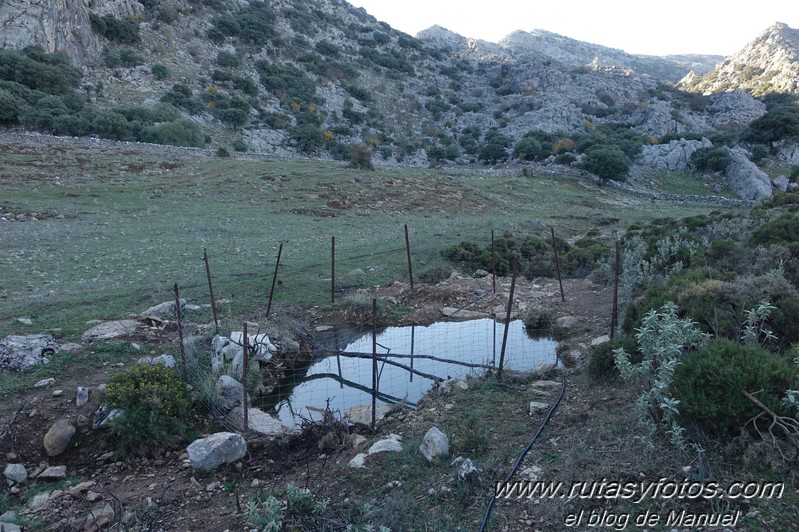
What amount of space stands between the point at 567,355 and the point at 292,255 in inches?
411

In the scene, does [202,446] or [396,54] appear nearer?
[202,446]

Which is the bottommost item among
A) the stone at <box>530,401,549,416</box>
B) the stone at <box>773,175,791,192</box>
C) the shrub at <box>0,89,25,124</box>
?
the stone at <box>530,401,549,416</box>

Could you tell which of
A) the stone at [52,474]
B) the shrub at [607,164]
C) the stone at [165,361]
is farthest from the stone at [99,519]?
the shrub at [607,164]

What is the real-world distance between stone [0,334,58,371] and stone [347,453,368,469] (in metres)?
5.67

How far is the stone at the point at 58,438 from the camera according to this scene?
6334 millimetres

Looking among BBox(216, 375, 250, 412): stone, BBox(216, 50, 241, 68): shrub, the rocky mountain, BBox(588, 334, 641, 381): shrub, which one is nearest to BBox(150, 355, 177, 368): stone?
BBox(216, 375, 250, 412): stone

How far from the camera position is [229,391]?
777cm

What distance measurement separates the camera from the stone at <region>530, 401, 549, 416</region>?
664cm

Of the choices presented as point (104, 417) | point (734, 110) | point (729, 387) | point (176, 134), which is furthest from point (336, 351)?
point (734, 110)

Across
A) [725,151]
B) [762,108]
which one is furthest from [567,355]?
[762,108]

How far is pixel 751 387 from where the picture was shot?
4.84 meters

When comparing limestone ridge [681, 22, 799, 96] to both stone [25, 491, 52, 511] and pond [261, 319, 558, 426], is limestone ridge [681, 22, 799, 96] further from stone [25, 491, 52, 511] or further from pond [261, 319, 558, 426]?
stone [25, 491, 52, 511]

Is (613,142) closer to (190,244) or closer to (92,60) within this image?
(190,244)

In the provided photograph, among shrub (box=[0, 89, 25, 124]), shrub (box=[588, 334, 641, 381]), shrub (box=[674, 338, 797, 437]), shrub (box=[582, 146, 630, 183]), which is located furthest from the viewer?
shrub (box=[582, 146, 630, 183])
